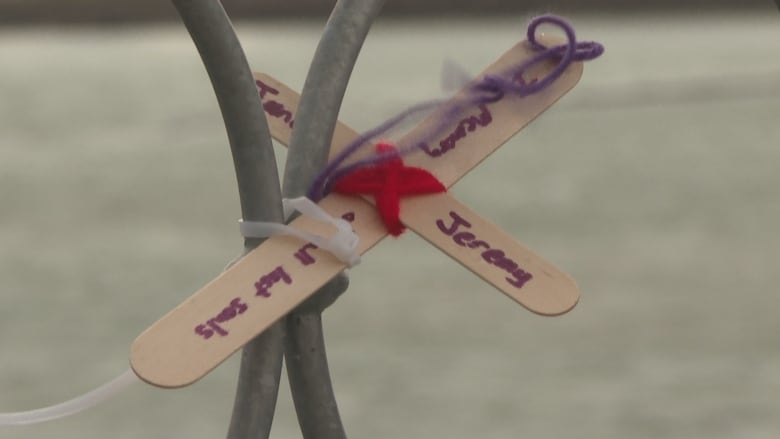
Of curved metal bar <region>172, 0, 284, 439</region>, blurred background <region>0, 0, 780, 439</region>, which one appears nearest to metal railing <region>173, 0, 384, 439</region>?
curved metal bar <region>172, 0, 284, 439</region>

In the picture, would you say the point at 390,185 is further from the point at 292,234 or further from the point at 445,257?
the point at 445,257

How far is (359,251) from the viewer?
12.7 inches

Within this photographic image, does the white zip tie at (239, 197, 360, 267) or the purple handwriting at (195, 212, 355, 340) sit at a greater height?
the white zip tie at (239, 197, 360, 267)

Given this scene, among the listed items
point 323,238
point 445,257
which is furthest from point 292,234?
point 445,257

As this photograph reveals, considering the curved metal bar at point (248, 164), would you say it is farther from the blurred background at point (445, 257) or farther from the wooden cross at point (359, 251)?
the blurred background at point (445, 257)

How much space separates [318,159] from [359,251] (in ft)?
0.07

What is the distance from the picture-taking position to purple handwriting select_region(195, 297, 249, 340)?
30 centimetres

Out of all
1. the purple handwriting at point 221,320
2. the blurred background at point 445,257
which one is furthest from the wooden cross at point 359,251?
the blurred background at point 445,257

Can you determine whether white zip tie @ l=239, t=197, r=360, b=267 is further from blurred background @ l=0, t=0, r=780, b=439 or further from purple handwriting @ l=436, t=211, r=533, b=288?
blurred background @ l=0, t=0, r=780, b=439

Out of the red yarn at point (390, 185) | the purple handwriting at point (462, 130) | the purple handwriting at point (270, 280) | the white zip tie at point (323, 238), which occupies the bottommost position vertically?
the purple handwriting at point (270, 280)

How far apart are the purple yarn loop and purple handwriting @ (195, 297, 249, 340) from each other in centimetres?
4

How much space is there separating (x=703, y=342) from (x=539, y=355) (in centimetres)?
18

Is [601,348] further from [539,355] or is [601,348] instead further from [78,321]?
[78,321]

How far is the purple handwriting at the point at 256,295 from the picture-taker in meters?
0.30
